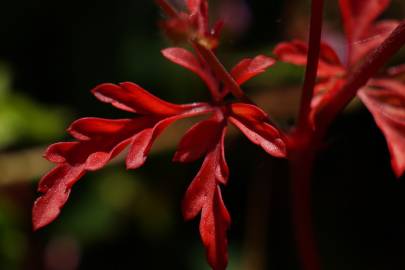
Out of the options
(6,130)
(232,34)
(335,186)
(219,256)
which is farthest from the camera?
(232,34)

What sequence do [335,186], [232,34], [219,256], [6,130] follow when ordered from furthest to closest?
[232,34] → [335,186] → [6,130] → [219,256]

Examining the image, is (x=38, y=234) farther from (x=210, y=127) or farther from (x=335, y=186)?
(x=210, y=127)

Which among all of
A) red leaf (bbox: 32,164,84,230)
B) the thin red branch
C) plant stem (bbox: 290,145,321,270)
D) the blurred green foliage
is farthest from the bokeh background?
the thin red branch

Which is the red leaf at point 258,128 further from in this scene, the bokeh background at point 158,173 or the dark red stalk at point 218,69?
the bokeh background at point 158,173

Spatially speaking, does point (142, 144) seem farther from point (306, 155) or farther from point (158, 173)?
point (158, 173)

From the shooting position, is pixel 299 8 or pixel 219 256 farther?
pixel 299 8

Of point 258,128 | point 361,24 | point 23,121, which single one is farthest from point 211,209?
point 23,121

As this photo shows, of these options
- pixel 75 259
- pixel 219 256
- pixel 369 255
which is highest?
pixel 219 256

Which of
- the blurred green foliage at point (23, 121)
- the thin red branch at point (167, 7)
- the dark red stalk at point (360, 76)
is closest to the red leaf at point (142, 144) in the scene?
the thin red branch at point (167, 7)

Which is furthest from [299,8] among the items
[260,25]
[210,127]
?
[210,127]
